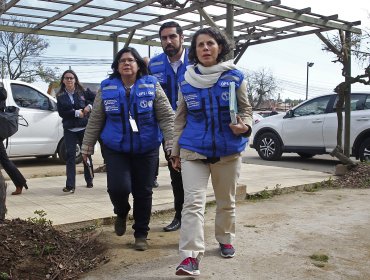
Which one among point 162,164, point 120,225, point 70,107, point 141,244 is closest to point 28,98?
point 162,164

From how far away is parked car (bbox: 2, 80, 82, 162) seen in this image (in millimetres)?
9133

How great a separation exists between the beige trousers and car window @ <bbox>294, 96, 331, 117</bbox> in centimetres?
721

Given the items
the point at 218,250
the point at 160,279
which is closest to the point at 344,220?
the point at 218,250

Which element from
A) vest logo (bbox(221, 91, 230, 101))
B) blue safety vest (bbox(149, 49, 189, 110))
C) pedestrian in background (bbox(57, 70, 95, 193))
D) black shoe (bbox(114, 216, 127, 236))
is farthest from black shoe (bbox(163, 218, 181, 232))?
pedestrian in background (bbox(57, 70, 95, 193))

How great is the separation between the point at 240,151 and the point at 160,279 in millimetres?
1145

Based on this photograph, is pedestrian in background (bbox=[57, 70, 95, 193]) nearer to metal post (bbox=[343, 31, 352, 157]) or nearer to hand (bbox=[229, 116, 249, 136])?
hand (bbox=[229, 116, 249, 136])

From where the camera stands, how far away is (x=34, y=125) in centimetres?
935

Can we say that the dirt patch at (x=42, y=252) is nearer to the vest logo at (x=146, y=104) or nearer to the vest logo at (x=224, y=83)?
the vest logo at (x=146, y=104)

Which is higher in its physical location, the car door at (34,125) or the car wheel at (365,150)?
the car door at (34,125)

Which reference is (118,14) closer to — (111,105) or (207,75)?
(111,105)

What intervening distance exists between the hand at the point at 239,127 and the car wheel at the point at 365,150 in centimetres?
696

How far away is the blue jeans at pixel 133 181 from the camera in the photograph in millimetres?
3906

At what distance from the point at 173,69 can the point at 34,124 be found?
18.3ft

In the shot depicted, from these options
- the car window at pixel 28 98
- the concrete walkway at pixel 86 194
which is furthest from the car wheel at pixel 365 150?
the car window at pixel 28 98
